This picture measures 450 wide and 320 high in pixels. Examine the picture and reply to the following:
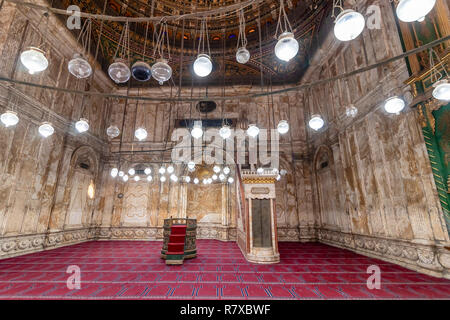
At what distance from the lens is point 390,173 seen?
4.67 m

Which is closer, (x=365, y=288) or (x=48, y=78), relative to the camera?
(x=365, y=288)

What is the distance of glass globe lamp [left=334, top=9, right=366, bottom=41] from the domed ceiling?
4981 mm

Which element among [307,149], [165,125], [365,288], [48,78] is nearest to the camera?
[365,288]

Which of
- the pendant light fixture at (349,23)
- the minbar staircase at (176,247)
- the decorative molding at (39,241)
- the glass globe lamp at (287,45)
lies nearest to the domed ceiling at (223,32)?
the glass globe lamp at (287,45)

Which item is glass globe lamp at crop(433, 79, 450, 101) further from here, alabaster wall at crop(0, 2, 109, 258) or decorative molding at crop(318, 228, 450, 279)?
alabaster wall at crop(0, 2, 109, 258)

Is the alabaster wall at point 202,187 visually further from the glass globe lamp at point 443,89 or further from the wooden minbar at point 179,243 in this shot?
the glass globe lamp at point 443,89

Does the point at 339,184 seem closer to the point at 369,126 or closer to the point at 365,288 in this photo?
the point at 369,126

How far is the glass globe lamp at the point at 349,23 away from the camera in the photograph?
164 cm

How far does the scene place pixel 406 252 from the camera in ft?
13.8

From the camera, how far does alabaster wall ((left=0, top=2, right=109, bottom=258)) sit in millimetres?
4934

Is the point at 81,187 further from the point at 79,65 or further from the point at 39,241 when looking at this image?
the point at 79,65

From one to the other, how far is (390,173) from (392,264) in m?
1.98

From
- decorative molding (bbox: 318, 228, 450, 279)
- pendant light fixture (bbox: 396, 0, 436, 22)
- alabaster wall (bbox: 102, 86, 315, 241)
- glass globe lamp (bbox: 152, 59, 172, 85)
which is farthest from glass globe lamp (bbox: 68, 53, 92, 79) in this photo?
decorative molding (bbox: 318, 228, 450, 279)
